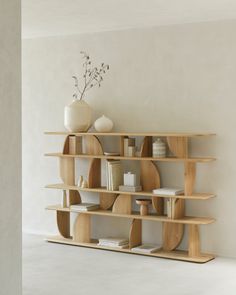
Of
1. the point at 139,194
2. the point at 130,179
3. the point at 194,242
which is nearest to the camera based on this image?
the point at 194,242

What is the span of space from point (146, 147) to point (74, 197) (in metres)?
1.17

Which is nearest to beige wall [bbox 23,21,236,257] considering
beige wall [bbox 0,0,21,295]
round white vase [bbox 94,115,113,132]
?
round white vase [bbox 94,115,113,132]

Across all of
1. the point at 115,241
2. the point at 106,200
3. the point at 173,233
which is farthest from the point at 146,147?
the point at 115,241

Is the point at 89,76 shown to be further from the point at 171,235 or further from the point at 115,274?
Result: the point at 115,274

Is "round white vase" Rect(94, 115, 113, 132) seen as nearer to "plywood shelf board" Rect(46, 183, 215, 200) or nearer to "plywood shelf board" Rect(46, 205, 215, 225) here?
"plywood shelf board" Rect(46, 183, 215, 200)

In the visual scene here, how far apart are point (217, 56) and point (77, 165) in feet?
7.27

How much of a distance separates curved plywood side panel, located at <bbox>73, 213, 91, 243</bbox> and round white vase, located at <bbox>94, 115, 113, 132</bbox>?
102 cm

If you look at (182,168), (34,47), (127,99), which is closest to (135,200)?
(182,168)

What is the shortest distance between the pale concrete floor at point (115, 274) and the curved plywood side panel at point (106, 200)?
1.89 ft

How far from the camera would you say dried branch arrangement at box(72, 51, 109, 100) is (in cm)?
732

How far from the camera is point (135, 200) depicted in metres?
7.18

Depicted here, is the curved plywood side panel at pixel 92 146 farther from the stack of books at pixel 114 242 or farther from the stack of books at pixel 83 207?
the stack of books at pixel 114 242

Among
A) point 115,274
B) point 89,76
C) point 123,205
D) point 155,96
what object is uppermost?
point 89,76

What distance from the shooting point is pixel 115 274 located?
588 cm
